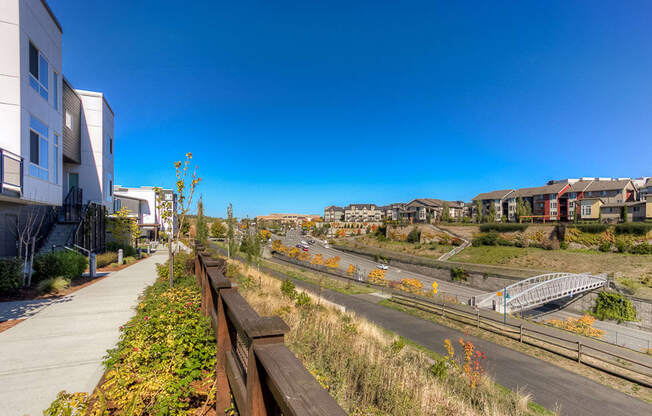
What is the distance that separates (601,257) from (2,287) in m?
56.2

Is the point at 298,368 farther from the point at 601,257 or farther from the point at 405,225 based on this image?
the point at 405,225

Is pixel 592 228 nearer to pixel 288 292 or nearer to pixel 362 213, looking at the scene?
pixel 288 292

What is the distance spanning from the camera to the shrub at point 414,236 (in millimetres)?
63219

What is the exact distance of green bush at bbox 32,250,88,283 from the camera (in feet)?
33.5

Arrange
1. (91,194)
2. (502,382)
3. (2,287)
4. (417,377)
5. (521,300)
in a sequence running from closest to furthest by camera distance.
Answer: (417,377) < (2,287) < (502,382) < (91,194) < (521,300)

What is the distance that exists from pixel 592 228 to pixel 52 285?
2359 inches

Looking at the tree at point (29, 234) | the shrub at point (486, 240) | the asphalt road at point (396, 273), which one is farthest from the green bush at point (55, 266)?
the shrub at point (486, 240)

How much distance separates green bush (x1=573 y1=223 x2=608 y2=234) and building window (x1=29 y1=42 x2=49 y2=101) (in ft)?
199

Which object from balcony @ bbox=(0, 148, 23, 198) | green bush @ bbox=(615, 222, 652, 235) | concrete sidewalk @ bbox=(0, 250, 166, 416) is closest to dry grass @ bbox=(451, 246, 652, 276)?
green bush @ bbox=(615, 222, 652, 235)

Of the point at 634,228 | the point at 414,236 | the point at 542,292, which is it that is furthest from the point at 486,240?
the point at 542,292

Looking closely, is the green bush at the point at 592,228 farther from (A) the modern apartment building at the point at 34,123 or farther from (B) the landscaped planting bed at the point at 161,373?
(A) the modern apartment building at the point at 34,123

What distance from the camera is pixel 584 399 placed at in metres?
10.5

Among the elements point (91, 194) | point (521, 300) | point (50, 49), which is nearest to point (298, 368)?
point (50, 49)

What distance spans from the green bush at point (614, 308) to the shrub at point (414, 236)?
32.5 meters
